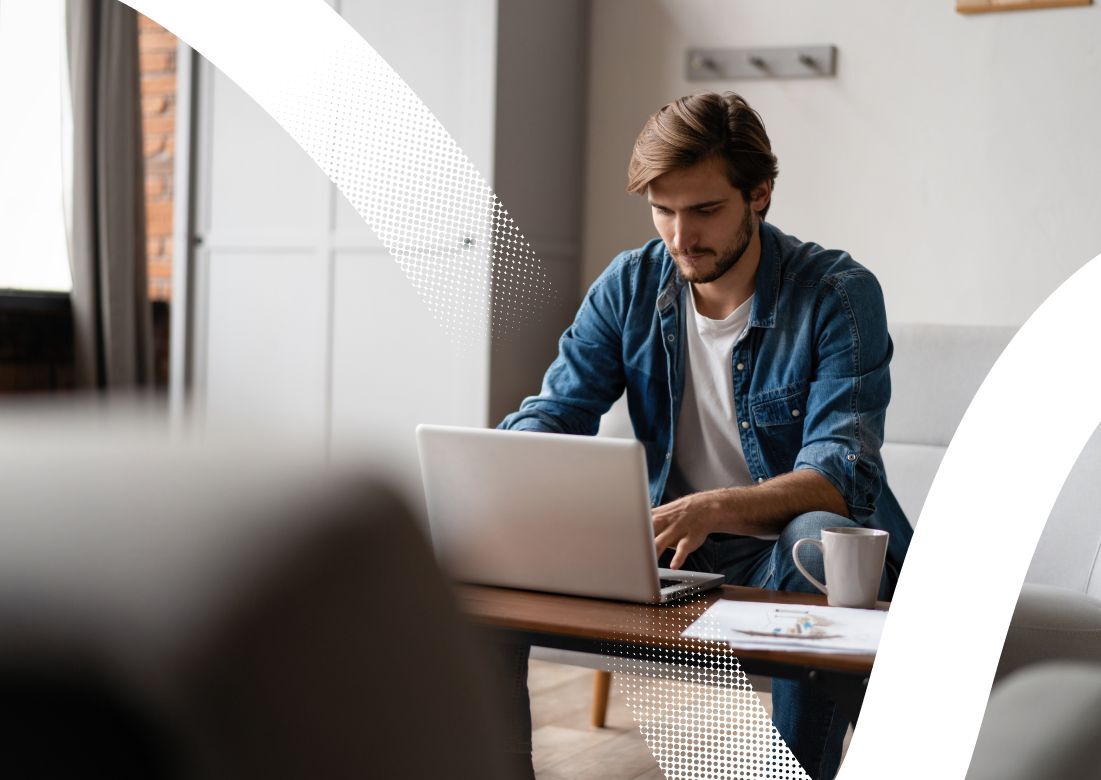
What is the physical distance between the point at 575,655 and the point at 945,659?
873 millimetres

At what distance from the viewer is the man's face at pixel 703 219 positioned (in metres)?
1.98

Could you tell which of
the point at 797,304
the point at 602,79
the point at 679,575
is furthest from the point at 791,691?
the point at 602,79

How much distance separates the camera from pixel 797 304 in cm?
199

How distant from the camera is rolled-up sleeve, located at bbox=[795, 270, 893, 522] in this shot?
71.4 inches

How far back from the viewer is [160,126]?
15.0 ft

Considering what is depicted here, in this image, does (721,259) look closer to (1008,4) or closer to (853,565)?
(853,565)

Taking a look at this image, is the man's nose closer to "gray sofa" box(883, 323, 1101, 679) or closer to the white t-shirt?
the white t-shirt

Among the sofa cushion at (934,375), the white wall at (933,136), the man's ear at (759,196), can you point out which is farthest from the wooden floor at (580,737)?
the white wall at (933,136)

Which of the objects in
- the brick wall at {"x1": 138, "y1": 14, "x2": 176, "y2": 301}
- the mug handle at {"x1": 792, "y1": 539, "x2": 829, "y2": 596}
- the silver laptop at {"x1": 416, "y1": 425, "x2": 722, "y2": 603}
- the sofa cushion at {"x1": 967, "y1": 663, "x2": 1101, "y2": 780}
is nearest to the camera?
the sofa cushion at {"x1": 967, "y1": 663, "x2": 1101, "y2": 780}

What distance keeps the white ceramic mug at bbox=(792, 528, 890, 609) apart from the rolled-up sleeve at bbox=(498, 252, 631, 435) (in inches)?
28.4

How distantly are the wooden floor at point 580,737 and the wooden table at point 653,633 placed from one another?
3.06 feet

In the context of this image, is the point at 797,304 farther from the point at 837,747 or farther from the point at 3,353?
the point at 3,353
